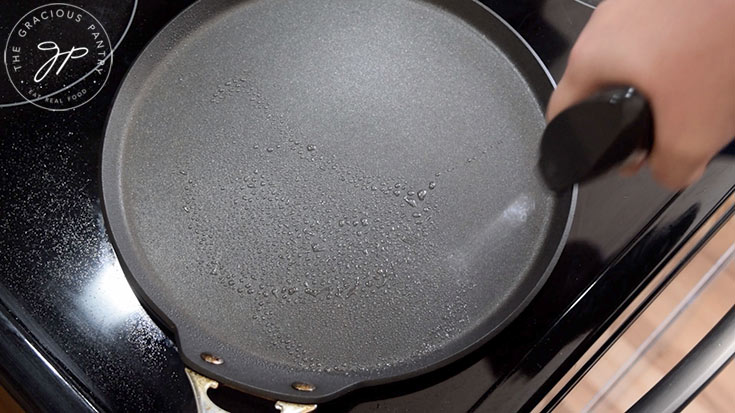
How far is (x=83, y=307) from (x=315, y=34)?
0.36 metres

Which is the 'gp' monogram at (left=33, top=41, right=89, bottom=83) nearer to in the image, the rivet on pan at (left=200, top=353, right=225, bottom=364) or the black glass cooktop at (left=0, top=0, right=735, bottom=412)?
the black glass cooktop at (left=0, top=0, right=735, bottom=412)

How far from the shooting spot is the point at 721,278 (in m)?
0.66

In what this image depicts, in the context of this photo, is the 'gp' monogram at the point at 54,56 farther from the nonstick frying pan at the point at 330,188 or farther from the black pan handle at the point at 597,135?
the black pan handle at the point at 597,135

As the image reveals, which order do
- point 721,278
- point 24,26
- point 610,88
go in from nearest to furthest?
1. point 610,88
2. point 721,278
3. point 24,26

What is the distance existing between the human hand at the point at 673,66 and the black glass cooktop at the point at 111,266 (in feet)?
0.54

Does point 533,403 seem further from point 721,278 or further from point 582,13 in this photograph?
point 582,13

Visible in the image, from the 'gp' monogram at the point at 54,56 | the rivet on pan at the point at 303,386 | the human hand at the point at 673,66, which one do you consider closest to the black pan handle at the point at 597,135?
the human hand at the point at 673,66

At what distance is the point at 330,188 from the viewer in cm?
72

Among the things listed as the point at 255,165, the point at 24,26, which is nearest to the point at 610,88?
the point at 255,165

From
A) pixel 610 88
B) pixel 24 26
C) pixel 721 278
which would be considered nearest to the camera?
pixel 610 88

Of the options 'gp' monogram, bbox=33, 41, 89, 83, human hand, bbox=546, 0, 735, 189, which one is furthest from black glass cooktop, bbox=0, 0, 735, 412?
human hand, bbox=546, 0, 735, 189

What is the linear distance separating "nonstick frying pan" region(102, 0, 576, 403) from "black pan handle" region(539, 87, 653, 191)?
0.48ft

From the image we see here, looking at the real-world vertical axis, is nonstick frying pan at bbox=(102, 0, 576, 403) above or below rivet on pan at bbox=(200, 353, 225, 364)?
above

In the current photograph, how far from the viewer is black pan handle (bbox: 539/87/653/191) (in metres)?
0.51
